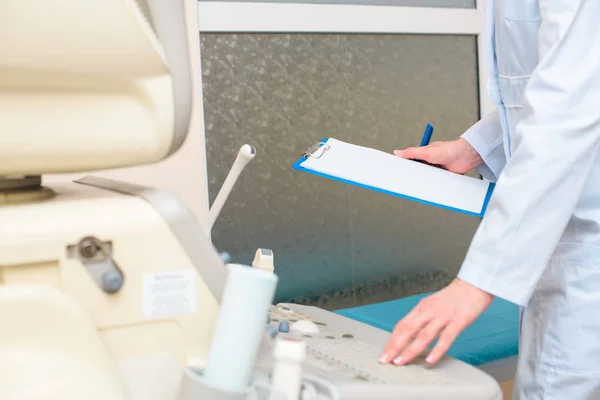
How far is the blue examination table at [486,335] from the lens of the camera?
1279 millimetres

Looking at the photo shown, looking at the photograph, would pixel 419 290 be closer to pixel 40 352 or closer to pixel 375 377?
pixel 375 377

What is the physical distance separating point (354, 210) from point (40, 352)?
1280 millimetres

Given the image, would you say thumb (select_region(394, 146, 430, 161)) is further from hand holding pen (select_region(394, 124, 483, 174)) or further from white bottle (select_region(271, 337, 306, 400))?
white bottle (select_region(271, 337, 306, 400))

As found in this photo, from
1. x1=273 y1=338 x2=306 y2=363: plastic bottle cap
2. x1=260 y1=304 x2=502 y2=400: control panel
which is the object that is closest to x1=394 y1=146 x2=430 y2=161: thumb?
x1=260 y1=304 x2=502 y2=400: control panel

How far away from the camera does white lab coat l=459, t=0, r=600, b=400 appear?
0.77 metres

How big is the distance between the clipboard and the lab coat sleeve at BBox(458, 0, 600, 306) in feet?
0.39

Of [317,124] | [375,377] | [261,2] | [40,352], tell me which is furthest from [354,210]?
[40,352]

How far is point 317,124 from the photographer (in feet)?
5.68

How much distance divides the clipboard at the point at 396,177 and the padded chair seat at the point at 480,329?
419 millimetres

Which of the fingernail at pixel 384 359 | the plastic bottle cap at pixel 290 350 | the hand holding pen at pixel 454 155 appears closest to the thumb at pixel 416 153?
the hand holding pen at pixel 454 155

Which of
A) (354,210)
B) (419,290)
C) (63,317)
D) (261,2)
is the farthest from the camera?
(419,290)

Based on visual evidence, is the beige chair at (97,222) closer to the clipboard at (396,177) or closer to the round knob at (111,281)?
the round knob at (111,281)

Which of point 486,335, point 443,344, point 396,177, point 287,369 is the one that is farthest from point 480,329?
point 287,369

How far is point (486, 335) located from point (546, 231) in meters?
0.63
